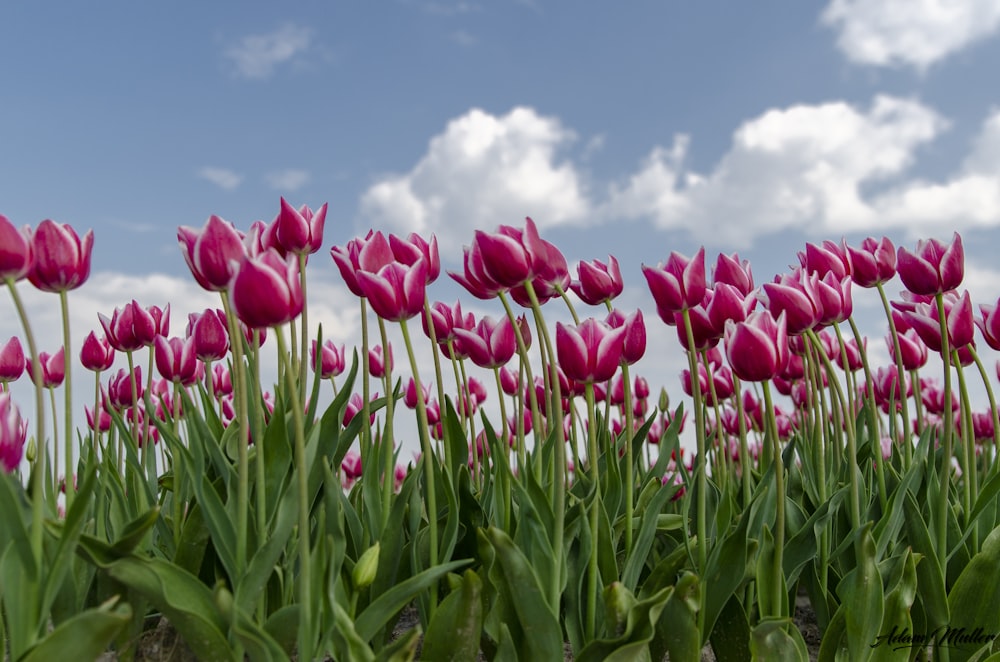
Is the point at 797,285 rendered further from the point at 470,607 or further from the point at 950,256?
the point at 470,607

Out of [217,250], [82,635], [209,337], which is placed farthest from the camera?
[209,337]

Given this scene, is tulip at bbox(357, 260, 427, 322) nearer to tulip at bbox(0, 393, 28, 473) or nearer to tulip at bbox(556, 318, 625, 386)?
tulip at bbox(556, 318, 625, 386)

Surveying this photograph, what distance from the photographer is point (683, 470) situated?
3.92m

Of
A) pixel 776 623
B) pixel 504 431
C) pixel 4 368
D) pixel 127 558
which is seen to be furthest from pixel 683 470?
pixel 4 368

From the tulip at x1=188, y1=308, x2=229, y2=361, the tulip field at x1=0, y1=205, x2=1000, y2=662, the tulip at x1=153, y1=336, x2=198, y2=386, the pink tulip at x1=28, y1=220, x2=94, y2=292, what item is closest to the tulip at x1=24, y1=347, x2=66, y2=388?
the tulip field at x1=0, y1=205, x2=1000, y2=662

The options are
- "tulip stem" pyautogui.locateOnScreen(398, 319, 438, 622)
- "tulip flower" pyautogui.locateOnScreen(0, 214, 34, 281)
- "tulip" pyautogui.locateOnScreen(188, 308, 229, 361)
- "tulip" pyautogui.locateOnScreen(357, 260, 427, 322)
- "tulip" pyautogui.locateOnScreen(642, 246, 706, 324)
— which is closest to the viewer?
"tulip flower" pyautogui.locateOnScreen(0, 214, 34, 281)

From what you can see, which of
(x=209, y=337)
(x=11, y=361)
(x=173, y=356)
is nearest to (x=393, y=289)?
(x=209, y=337)

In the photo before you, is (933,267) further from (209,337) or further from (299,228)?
(209,337)

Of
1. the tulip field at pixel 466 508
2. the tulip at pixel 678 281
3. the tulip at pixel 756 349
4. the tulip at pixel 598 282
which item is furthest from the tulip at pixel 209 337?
the tulip at pixel 756 349

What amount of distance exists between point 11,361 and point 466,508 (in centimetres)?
204

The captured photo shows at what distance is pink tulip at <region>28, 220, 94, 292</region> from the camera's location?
2.49m

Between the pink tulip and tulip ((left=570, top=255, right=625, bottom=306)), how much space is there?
5.82 feet

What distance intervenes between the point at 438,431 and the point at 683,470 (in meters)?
1.70

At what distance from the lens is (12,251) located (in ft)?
7.37
